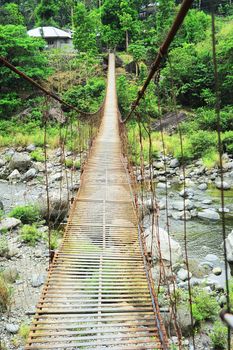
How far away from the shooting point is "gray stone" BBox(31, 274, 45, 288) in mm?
2543

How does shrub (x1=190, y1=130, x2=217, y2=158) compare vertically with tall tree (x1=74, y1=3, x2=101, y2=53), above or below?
below

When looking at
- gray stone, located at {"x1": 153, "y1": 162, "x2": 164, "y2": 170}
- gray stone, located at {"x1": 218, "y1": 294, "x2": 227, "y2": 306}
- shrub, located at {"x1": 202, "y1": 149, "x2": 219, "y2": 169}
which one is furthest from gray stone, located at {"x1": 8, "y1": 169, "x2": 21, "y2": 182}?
gray stone, located at {"x1": 218, "y1": 294, "x2": 227, "y2": 306}

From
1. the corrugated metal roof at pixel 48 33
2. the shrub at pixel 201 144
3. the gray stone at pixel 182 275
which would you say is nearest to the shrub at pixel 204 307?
the gray stone at pixel 182 275

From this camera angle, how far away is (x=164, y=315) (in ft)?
7.09

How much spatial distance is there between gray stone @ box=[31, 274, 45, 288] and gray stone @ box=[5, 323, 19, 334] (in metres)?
0.45

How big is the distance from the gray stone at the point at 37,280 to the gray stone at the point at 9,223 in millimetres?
Result: 934

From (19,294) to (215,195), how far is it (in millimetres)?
3338

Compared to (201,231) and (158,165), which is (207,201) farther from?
(158,165)

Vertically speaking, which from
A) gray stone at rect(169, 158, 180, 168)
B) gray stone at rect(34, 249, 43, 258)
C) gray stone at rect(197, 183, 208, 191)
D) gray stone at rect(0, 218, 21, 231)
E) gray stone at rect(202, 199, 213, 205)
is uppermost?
gray stone at rect(169, 158, 180, 168)

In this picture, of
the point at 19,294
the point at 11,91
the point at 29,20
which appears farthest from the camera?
the point at 29,20

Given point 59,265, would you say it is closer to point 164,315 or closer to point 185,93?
point 164,315

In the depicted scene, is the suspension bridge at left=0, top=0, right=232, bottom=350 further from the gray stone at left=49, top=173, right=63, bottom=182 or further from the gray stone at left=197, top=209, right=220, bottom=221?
the gray stone at left=49, top=173, right=63, bottom=182

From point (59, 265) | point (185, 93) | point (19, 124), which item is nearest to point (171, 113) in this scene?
point (185, 93)

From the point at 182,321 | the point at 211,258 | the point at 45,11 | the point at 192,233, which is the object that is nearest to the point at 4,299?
the point at 182,321
